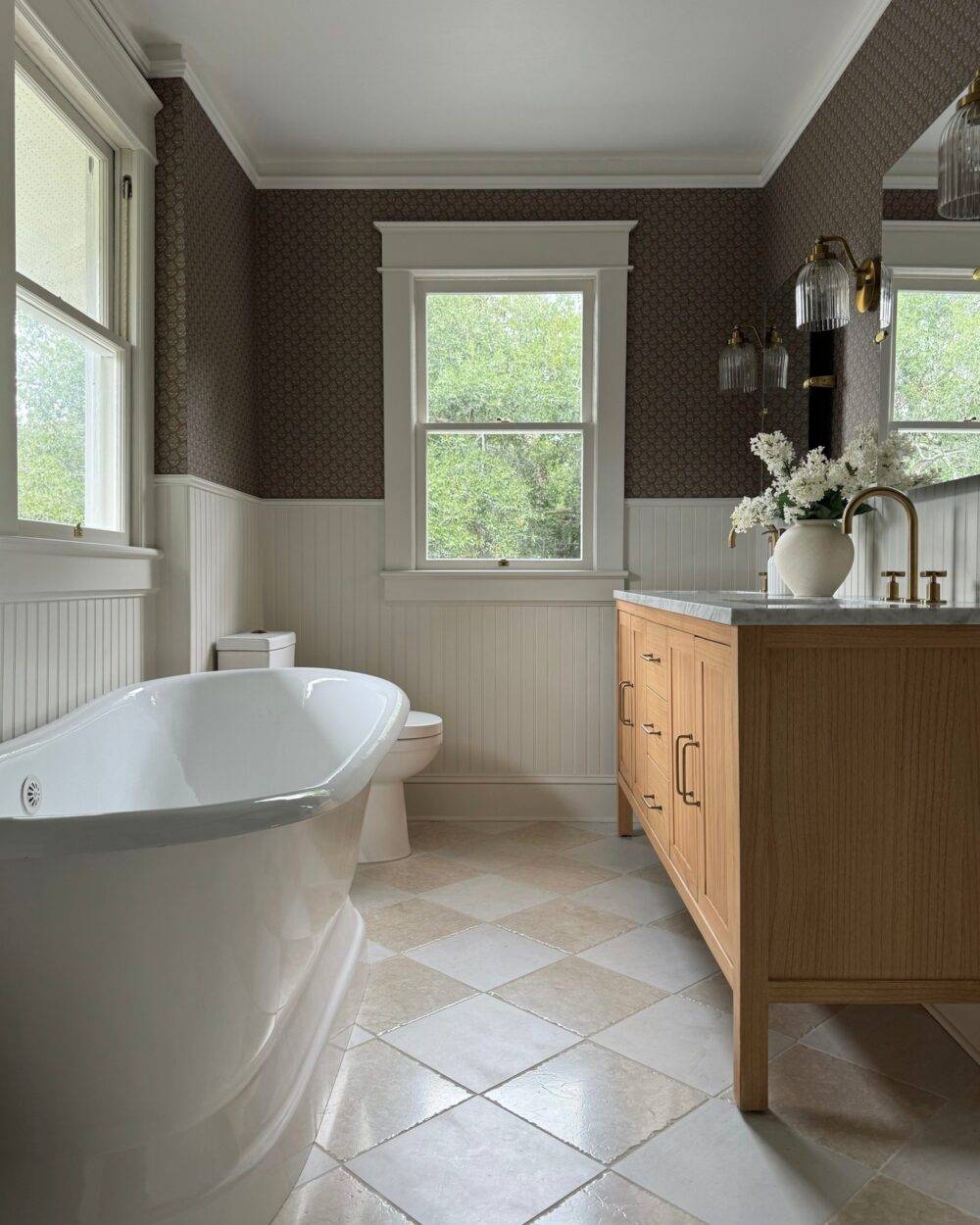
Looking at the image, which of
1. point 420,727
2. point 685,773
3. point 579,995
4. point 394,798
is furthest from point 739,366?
point 579,995

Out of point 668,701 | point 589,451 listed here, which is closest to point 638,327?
point 589,451

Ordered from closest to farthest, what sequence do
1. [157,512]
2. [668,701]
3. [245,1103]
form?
1. [245,1103]
2. [668,701]
3. [157,512]

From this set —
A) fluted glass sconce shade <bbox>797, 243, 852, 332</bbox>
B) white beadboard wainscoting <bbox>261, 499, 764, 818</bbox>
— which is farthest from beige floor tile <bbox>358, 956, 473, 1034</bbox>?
fluted glass sconce shade <bbox>797, 243, 852, 332</bbox>

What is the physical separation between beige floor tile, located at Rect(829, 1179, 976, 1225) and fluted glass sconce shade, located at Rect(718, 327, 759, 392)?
276cm

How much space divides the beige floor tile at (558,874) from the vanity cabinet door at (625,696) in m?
0.34

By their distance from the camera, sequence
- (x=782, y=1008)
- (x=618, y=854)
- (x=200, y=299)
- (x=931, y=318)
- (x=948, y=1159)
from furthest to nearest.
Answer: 1. (x=618, y=854)
2. (x=200, y=299)
3. (x=931, y=318)
4. (x=782, y=1008)
5. (x=948, y=1159)

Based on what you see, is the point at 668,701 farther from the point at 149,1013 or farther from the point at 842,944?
the point at 149,1013

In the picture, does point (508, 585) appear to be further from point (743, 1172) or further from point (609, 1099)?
point (743, 1172)

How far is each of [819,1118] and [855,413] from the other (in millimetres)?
1957

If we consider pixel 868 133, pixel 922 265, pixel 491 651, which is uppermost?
pixel 868 133

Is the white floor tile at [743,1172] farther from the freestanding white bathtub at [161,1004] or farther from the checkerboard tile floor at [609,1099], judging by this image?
the freestanding white bathtub at [161,1004]

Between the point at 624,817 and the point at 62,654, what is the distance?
82.9 inches

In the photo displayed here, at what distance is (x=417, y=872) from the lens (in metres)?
3.16

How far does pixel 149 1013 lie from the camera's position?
1223 millimetres
